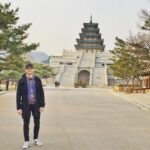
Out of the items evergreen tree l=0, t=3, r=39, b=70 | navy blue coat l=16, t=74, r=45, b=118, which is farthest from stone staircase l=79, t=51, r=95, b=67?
navy blue coat l=16, t=74, r=45, b=118

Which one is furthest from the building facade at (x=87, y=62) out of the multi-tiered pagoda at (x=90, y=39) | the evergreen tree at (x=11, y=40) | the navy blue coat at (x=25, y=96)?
the navy blue coat at (x=25, y=96)

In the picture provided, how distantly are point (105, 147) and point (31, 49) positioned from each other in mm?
41311

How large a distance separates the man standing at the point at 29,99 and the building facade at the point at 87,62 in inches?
3335

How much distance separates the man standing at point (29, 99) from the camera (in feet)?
31.6

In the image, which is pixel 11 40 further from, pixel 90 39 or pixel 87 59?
pixel 90 39

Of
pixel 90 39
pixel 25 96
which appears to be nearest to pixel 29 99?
pixel 25 96

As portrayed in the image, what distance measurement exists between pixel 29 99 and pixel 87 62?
358ft

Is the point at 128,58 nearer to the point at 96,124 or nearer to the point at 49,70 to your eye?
the point at 96,124

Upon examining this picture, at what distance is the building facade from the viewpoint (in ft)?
342

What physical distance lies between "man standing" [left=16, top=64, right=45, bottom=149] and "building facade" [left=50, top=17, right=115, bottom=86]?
8471 centimetres

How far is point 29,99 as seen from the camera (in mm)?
9703

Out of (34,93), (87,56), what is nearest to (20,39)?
(34,93)

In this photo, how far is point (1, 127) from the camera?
532 inches

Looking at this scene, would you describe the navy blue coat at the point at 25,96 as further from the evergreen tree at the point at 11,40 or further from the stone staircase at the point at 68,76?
the stone staircase at the point at 68,76
